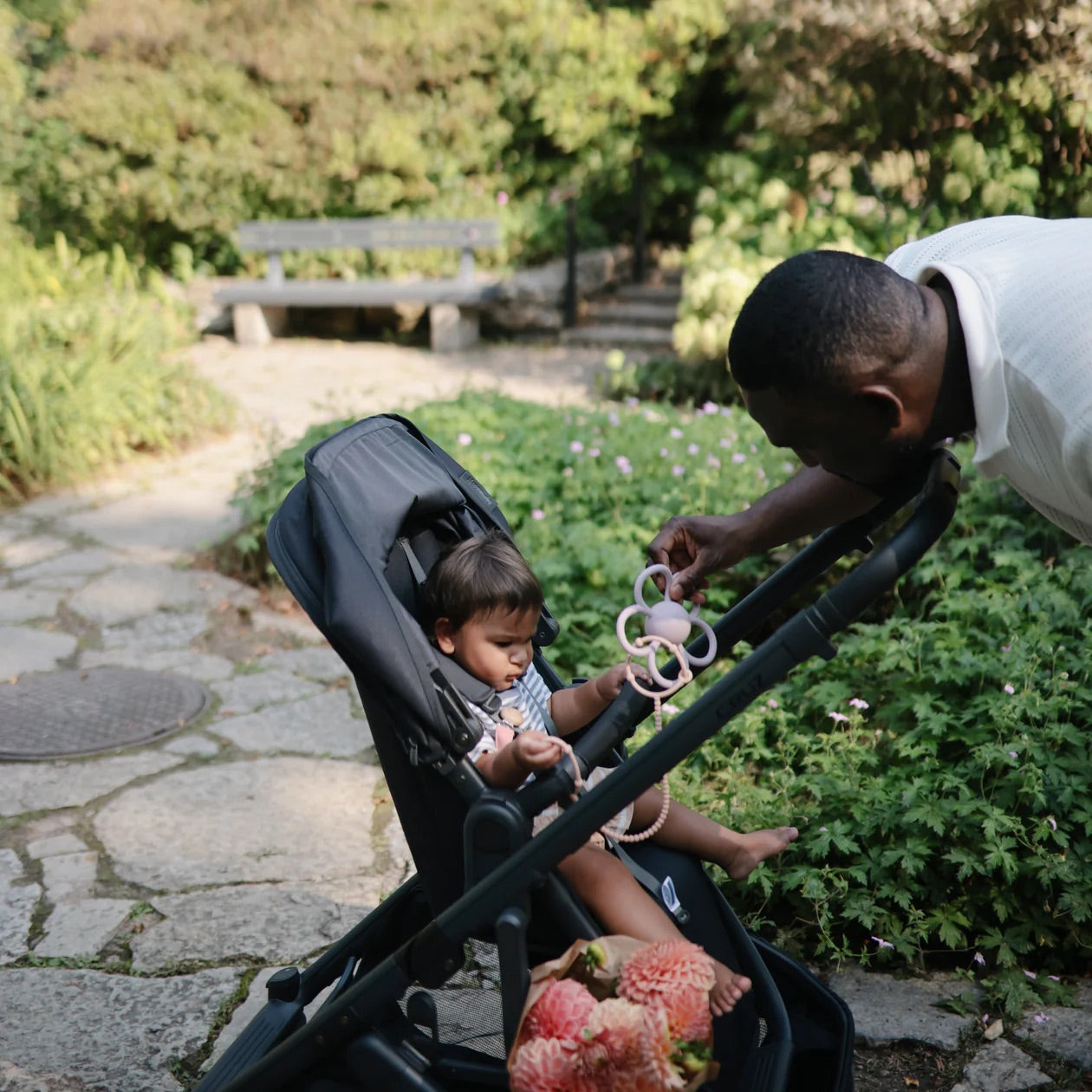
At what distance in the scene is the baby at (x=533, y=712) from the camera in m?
2.06

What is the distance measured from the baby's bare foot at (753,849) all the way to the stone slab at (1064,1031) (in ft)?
2.47

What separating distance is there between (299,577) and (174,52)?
10166 millimetres

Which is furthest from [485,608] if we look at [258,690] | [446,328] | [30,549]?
[446,328]

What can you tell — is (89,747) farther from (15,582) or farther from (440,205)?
(440,205)

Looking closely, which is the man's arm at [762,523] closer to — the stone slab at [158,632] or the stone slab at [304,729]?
the stone slab at [304,729]

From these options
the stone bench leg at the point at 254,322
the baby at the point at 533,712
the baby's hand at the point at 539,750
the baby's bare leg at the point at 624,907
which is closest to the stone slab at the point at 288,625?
the baby at the point at 533,712

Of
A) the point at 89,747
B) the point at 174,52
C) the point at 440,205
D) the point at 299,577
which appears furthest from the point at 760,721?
the point at 174,52

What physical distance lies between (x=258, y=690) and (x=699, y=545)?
98.3 inches

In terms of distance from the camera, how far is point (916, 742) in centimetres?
323

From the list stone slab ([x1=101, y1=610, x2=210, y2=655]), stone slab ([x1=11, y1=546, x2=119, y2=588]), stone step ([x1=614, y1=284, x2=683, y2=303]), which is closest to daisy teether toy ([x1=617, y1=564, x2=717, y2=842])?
stone slab ([x1=101, y1=610, x2=210, y2=655])

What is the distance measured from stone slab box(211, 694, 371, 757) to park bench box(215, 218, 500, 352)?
6.27 metres

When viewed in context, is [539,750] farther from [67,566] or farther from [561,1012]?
[67,566]

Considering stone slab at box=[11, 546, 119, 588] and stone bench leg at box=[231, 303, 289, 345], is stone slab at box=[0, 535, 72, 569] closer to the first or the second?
stone slab at box=[11, 546, 119, 588]

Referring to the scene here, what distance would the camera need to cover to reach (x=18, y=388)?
21.3 feet
